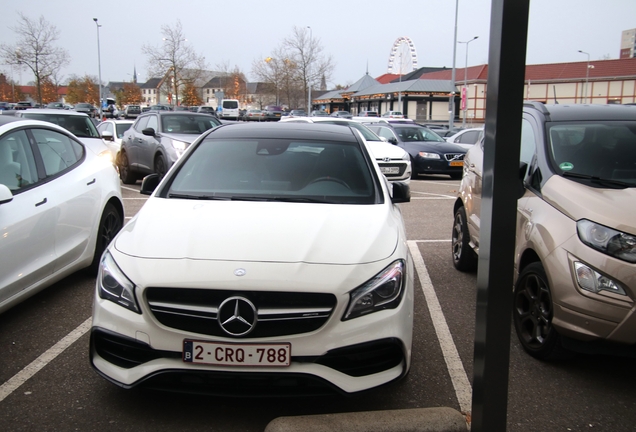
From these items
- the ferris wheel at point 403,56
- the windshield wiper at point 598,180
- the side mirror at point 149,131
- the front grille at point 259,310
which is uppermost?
the ferris wheel at point 403,56

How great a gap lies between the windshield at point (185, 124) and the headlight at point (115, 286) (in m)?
11.0

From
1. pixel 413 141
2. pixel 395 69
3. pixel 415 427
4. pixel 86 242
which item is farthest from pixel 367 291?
pixel 395 69

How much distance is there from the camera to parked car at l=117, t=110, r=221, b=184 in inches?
504

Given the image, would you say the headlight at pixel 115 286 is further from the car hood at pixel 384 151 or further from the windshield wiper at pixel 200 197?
the car hood at pixel 384 151

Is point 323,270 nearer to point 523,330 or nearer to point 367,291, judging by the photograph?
point 367,291

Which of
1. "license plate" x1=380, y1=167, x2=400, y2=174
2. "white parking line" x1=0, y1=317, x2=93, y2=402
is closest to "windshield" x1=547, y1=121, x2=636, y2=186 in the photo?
"white parking line" x1=0, y1=317, x2=93, y2=402

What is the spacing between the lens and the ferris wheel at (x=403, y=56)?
77.0 meters

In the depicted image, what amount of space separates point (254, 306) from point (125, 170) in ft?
42.6

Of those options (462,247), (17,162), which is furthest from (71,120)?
(462,247)

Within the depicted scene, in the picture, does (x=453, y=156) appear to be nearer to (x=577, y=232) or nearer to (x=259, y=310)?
(x=577, y=232)

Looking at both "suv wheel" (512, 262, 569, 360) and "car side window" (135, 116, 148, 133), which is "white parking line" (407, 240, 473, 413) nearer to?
"suv wheel" (512, 262, 569, 360)

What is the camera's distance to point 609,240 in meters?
3.32

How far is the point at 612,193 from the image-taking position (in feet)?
12.1

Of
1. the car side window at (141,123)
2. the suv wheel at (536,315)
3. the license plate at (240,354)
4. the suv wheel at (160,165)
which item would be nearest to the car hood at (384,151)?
the suv wheel at (160,165)
